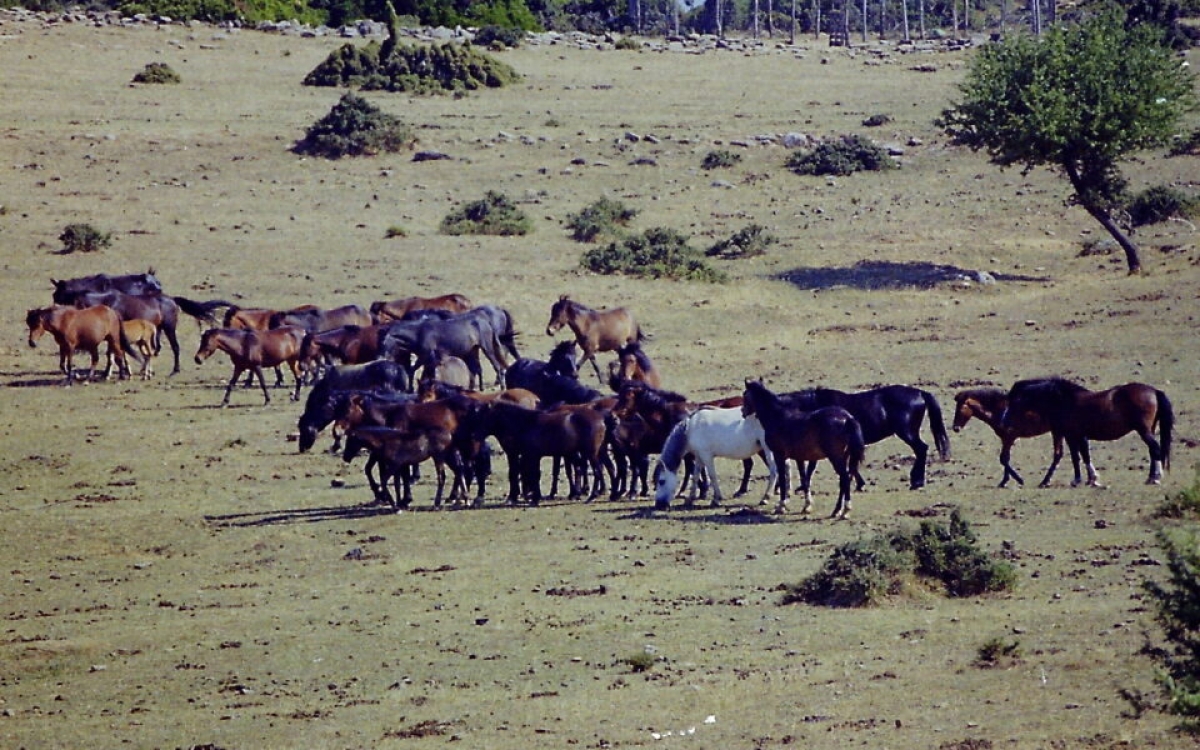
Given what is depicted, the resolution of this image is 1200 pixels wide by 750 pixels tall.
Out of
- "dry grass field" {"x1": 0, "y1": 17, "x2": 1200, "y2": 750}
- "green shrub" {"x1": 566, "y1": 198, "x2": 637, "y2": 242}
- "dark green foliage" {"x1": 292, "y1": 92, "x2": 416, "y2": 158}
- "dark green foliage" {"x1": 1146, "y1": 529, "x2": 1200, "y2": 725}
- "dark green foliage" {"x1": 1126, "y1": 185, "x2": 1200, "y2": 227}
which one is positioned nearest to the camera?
"dark green foliage" {"x1": 1146, "y1": 529, "x2": 1200, "y2": 725}

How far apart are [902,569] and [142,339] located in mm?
17533

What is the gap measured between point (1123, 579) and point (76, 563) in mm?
10775

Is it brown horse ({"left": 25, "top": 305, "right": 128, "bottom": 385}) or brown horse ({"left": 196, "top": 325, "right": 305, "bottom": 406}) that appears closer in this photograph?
brown horse ({"left": 196, "top": 325, "right": 305, "bottom": 406})

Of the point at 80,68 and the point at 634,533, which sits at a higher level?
the point at 80,68

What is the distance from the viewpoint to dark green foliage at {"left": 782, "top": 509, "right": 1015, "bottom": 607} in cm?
1416

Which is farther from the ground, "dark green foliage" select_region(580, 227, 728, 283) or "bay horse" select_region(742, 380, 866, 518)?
"bay horse" select_region(742, 380, 866, 518)

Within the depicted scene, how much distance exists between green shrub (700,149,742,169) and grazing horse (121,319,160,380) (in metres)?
22.1

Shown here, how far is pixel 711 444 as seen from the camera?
61.9ft

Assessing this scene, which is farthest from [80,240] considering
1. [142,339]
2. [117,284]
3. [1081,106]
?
[1081,106]

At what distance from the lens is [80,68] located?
5606 cm

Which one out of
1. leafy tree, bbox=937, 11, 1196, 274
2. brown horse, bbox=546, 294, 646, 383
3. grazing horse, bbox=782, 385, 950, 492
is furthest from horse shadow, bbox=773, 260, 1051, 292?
grazing horse, bbox=782, 385, 950, 492

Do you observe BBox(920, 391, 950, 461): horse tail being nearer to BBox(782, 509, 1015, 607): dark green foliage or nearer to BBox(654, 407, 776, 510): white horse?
BBox(654, 407, 776, 510): white horse

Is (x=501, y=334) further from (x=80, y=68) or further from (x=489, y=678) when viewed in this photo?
(x=80, y=68)

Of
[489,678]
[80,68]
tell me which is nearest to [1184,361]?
[489,678]
